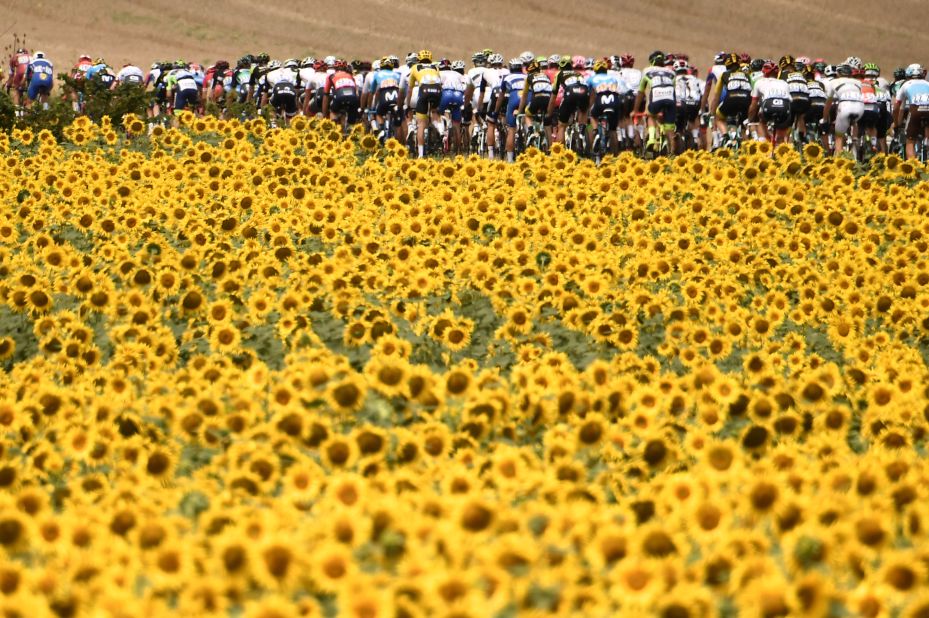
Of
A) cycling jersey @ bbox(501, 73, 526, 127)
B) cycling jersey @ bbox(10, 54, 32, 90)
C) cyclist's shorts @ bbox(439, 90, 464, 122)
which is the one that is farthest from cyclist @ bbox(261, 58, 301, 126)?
cycling jersey @ bbox(10, 54, 32, 90)

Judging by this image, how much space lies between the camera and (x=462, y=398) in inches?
200

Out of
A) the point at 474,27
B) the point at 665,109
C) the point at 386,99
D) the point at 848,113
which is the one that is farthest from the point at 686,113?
the point at 474,27

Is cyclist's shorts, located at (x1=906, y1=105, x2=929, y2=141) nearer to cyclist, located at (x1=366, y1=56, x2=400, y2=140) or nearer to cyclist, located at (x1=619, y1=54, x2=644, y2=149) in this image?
cyclist, located at (x1=619, y1=54, x2=644, y2=149)

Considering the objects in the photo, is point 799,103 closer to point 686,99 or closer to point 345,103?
point 686,99

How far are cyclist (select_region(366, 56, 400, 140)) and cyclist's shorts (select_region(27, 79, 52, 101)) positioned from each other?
7.34 metres

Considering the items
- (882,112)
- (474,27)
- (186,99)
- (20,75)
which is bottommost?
(186,99)

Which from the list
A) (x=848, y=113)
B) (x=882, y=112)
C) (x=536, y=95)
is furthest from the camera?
(x=536, y=95)

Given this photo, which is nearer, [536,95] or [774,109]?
[774,109]

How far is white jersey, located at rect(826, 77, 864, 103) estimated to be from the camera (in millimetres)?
17469

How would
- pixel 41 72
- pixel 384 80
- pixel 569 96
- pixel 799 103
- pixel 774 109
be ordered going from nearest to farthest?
pixel 774 109, pixel 799 103, pixel 569 96, pixel 384 80, pixel 41 72

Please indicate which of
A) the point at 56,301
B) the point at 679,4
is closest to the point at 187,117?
the point at 56,301

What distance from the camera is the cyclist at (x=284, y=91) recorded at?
20.3m

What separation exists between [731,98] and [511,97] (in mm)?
3899

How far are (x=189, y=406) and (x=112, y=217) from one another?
495 centimetres
